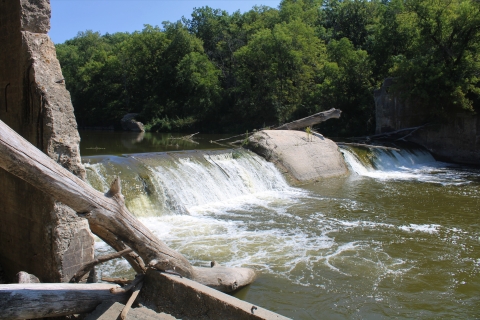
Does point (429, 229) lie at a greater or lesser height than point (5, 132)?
lesser

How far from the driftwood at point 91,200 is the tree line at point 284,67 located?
17.3 metres

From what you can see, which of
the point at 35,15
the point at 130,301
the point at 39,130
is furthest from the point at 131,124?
the point at 130,301

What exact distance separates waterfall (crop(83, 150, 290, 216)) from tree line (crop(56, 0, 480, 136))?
976 centimetres

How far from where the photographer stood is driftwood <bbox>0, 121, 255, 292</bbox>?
3.61 m

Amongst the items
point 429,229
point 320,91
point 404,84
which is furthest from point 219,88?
point 429,229

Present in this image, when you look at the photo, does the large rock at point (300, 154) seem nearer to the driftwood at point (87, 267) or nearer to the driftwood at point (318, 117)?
the driftwood at point (318, 117)

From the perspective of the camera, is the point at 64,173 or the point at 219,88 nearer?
the point at 64,173

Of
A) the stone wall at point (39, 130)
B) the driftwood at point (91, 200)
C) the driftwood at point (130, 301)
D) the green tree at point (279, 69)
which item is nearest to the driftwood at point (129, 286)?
the driftwood at point (130, 301)

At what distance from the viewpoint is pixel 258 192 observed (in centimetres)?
1298

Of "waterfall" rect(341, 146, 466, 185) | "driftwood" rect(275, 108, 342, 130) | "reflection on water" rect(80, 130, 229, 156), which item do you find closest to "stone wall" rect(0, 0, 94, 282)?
"reflection on water" rect(80, 130, 229, 156)

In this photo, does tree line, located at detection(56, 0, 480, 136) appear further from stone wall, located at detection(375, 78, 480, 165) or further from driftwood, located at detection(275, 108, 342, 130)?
driftwood, located at detection(275, 108, 342, 130)

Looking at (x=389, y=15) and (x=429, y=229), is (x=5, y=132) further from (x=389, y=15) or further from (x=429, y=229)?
(x=389, y=15)

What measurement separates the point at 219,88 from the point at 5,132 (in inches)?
1279

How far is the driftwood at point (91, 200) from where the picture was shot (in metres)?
3.61
